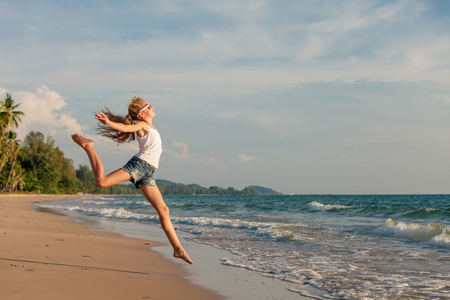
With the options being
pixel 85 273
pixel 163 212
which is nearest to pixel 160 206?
pixel 163 212

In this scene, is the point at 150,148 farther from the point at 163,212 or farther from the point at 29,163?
the point at 29,163

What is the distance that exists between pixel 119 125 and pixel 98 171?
1.94ft

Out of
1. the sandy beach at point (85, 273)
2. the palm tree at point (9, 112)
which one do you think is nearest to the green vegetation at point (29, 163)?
the palm tree at point (9, 112)

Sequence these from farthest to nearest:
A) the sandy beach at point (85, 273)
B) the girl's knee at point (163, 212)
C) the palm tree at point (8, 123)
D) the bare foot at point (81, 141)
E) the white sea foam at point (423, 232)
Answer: the palm tree at point (8, 123), the white sea foam at point (423, 232), the girl's knee at point (163, 212), the bare foot at point (81, 141), the sandy beach at point (85, 273)

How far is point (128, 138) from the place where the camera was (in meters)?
5.04

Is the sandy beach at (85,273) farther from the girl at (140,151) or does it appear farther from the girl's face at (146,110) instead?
the girl's face at (146,110)

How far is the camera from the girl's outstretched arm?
4.29m

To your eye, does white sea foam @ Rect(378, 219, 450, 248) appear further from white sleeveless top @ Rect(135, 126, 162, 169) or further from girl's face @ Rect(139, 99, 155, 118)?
girl's face @ Rect(139, 99, 155, 118)

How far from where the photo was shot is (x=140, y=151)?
4680 mm

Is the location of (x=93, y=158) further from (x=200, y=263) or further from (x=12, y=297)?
(x=200, y=263)

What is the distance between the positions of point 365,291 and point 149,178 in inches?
117

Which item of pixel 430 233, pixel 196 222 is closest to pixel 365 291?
pixel 430 233

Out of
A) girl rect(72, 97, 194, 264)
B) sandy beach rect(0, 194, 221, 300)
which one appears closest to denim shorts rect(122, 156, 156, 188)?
girl rect(72, 97, 194, 264)

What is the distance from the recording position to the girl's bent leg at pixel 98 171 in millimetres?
4438
